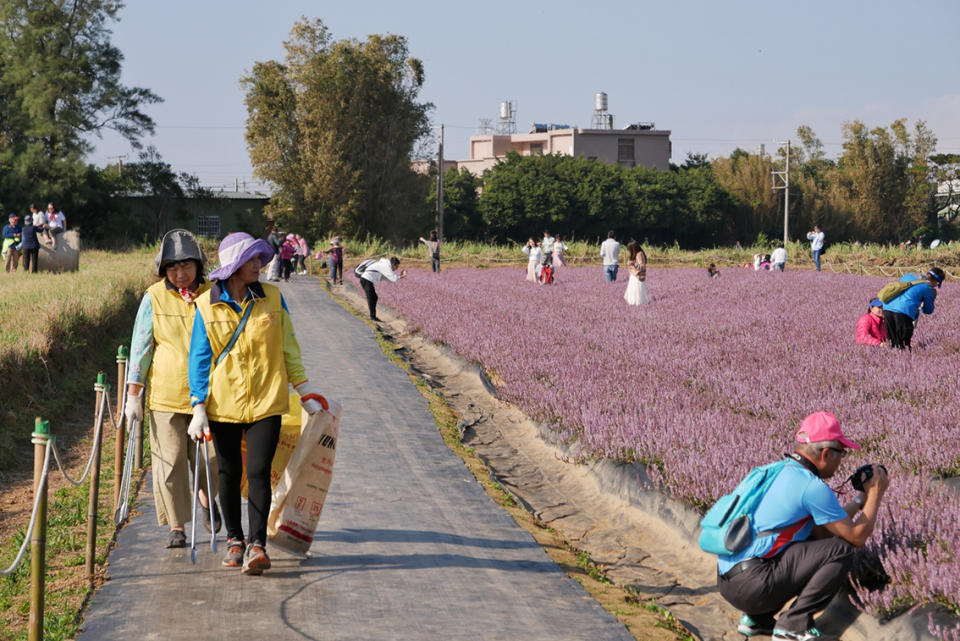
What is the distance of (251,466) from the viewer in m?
5.79

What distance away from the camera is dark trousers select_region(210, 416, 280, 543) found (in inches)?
227

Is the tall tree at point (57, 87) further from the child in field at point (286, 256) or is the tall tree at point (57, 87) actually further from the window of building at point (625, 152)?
the window of building at point (625, 152)

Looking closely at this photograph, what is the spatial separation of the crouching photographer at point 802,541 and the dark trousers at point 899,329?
8646mm

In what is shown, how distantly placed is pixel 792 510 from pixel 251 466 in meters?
2.84

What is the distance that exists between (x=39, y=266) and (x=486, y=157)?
7981 centimetres

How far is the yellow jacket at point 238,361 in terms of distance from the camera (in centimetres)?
573

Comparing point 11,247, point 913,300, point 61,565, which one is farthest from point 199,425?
Result: point 11,247

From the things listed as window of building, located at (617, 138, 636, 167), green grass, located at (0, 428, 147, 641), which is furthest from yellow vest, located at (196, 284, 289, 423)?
window of building, located at (617, 138, 636, 167)

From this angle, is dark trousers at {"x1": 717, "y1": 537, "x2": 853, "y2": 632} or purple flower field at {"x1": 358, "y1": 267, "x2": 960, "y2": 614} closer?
dark trousers at {"x1": 717, "y1": 537, "x2": 853, "y2": 632}

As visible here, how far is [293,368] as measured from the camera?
597 cm

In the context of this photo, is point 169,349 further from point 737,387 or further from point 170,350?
point 737,387

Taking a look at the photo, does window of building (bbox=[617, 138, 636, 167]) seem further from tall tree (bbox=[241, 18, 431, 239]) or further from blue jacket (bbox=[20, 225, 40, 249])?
blue jacket (bbox=[20, 225, 40, 249])

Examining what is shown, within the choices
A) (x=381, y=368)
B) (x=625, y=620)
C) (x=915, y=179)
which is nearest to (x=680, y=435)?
(x=625, y=620)

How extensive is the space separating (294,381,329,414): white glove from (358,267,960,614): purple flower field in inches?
110
